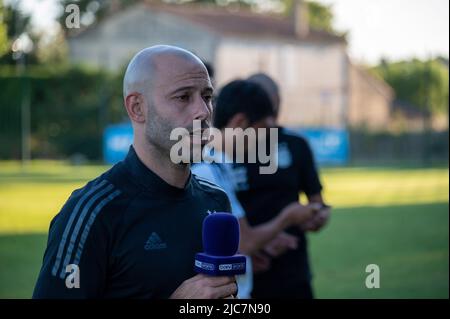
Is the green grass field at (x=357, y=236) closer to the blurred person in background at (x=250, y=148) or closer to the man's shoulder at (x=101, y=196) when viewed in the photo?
the blurred person in background at (x=250, y=148)

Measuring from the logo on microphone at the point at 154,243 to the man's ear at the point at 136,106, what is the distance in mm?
491

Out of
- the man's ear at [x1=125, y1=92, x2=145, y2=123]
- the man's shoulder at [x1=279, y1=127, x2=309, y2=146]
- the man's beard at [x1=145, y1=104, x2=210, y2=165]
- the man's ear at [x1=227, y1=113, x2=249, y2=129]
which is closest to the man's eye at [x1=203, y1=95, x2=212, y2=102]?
the man's beard at [x1=145, y1=104, x2=210, y2=165]

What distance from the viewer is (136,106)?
2988mm

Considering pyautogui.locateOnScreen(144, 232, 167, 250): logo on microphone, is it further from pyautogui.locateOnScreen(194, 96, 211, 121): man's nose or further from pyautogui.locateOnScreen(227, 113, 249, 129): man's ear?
pyautogui.locateOnScreen(227, 113, 249, 129): man's ear

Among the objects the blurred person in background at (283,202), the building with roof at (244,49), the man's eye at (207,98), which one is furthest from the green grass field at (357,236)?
the building with roof at (244,49)

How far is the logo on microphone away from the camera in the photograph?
9.12 ft

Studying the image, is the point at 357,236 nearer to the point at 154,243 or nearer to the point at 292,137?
the point at 292,137

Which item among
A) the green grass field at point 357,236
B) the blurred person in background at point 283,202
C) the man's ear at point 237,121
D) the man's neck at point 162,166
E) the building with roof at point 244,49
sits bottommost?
the green grass field at point 357,236

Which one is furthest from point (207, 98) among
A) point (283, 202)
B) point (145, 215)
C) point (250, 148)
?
point (283, 202)

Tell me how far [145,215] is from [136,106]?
1.53 ft

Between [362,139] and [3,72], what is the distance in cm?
1989

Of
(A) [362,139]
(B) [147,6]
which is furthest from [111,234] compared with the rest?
(B) [147,6]

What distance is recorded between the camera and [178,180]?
9.78 feet

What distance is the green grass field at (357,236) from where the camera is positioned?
30.7ft
